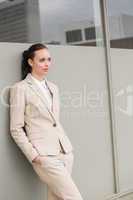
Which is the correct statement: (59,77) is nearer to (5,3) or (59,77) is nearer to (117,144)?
(5,3)

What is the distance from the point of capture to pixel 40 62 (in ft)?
11.4

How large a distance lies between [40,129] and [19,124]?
0.18 meters

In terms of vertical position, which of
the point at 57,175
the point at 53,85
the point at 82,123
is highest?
the point at 53,85

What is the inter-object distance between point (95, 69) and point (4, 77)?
1.31 metres

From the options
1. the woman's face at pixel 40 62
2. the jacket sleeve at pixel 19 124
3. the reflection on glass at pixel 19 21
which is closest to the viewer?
the jacket sleeve at pixel 19 124

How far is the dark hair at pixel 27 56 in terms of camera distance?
3.50 metres

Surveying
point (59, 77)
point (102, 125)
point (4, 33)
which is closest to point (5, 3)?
point (4, 33)

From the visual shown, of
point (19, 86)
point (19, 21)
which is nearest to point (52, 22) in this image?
point (19, 21)

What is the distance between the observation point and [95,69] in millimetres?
4504

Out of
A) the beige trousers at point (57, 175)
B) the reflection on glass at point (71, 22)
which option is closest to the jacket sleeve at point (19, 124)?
the beige trousers at point (57, 175)

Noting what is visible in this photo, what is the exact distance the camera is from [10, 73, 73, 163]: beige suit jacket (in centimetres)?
330

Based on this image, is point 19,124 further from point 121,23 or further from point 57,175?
point 121,23

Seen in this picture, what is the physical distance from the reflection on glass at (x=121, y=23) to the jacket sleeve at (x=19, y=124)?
1803 millimetres

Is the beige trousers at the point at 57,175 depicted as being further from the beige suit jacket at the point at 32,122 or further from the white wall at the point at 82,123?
the white wall at the point at 82,123
